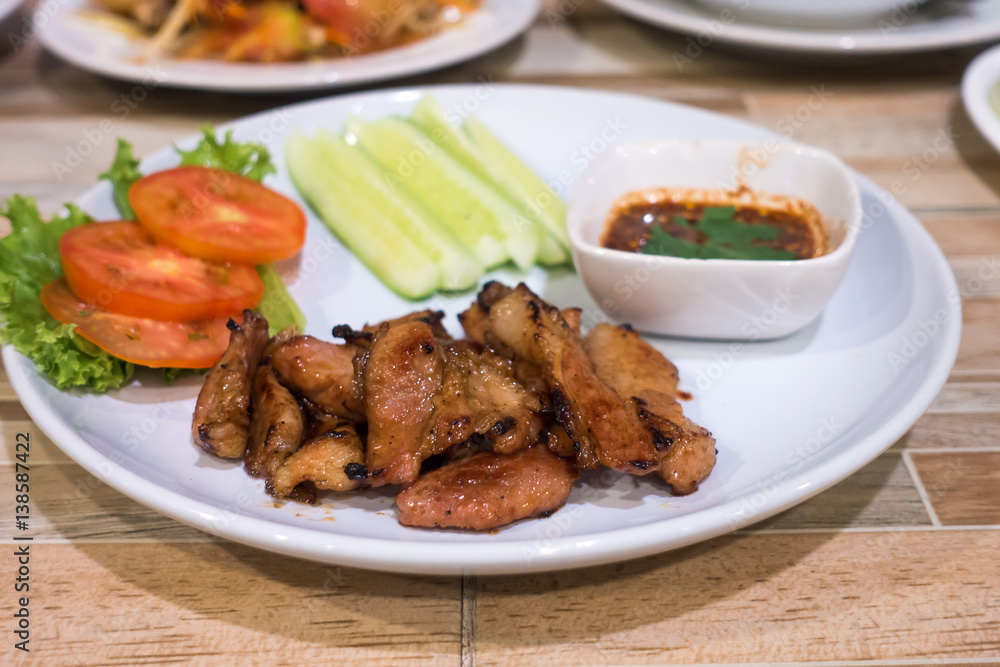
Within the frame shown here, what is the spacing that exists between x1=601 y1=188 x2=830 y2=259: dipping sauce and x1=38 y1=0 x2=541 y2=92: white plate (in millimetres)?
1753

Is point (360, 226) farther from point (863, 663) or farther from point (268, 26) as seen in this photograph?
point (863, 663)

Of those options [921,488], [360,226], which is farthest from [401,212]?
[921,488]

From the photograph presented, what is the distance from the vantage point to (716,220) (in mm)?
2863

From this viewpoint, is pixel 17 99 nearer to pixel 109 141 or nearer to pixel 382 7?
pixel 109 141

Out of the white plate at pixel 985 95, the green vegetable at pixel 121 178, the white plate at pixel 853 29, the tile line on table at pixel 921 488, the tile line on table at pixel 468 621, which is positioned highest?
the green vegetable at pixel 121 178

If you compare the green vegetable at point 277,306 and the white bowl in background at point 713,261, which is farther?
the green vegetable at point 277,306

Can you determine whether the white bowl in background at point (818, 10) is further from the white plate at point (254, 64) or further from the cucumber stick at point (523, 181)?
the cucumber stick at point (523, 181)

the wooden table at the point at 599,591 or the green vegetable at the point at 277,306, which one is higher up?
the green vegetable at the point at 277,306

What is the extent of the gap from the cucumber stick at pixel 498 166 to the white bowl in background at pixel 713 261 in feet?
0.88

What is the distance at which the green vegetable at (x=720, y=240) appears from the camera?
8.65 feet

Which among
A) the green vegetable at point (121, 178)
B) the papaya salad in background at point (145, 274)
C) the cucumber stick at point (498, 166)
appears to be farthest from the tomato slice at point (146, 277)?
the cucumber stick at point (498, 166)

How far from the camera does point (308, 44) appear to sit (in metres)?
4.35

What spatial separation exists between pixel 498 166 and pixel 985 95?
2.58m

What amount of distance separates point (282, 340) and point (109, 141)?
2.42 m
